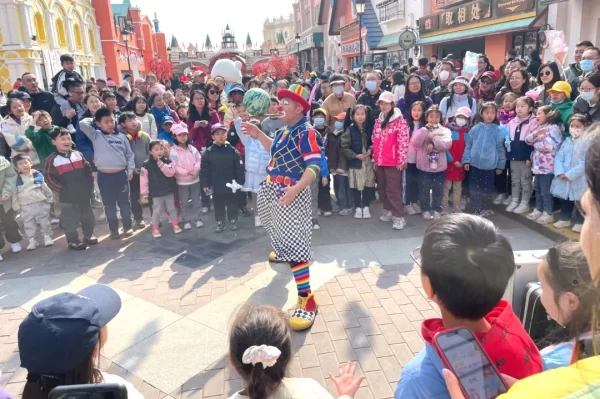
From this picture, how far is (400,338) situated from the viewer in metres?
3.32

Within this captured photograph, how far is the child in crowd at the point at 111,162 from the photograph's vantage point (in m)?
5.51

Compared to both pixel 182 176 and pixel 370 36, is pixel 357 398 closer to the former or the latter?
pixel 182 176

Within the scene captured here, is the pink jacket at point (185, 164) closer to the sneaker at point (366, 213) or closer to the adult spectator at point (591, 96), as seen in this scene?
the sneaker at point (366, 213)

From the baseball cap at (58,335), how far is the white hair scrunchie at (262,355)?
1.98ft

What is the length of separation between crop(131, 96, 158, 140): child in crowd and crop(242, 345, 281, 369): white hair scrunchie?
5783mm

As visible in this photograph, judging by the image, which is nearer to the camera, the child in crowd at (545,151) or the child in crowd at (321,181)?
the child in crowd at (545,151)

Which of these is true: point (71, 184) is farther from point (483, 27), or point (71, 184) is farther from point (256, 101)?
point (483, 27)

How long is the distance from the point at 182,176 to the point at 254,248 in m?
1.53

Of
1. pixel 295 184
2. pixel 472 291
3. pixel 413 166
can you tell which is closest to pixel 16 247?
pixel 295 184

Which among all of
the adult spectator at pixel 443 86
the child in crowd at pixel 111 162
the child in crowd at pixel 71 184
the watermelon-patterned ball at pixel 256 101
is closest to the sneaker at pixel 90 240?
the child in crowd at pixel 71 184

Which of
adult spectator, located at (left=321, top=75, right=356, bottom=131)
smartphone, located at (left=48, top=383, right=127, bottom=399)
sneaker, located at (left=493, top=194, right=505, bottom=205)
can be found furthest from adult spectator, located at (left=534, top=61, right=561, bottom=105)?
smartphone, located at (left=48, top=383, right=127, bottom=399)

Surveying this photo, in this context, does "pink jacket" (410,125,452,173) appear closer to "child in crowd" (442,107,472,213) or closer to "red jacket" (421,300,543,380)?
"child in crowd" (442,107,472,213)

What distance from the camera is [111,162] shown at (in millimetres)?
5543

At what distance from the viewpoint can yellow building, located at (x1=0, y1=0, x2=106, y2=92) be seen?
20109mm
